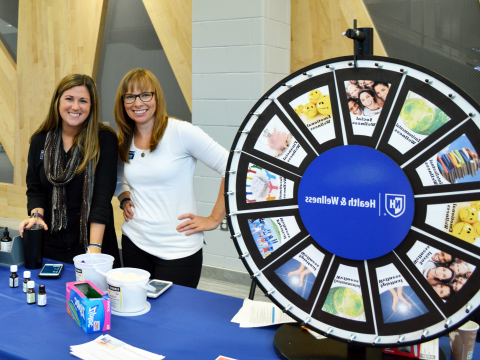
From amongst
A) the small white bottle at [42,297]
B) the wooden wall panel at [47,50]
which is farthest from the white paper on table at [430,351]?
the wooden wall panel at [47,50]

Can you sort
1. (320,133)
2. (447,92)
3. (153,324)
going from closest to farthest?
(447,92) → (320,133) → (153,324)

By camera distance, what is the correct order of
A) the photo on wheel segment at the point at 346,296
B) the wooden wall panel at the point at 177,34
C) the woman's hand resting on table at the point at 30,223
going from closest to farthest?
the photo on wheel segment at the point at 346,296 → the woman's hand resting on table at the point at 30,223 → the wooden wall panel at the point at 177,34

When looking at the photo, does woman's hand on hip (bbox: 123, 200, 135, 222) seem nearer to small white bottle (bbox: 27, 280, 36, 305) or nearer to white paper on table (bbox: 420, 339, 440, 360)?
small white bottle (bbox: 27, 280, 36, 305)

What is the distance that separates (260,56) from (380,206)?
8.68 ft

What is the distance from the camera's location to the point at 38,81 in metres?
5.31

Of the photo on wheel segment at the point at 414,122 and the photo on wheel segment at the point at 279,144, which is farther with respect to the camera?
the photo on wheel segment at the point at 279,144

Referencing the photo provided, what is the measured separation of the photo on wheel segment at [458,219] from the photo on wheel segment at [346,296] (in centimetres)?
22

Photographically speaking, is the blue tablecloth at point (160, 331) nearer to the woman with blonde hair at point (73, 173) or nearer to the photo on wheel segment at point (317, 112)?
the woman with blonde hair at point (73, 173)

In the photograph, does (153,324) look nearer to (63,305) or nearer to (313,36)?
(63,305)

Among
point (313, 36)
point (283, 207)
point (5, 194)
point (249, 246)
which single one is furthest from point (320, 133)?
point (5, 194)

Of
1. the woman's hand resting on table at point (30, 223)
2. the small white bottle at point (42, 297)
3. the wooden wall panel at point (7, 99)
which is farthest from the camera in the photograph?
the wooden wall panel at point (7, 99)

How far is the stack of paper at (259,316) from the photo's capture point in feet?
4.41

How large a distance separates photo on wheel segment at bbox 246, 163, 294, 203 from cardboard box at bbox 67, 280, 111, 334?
536mm

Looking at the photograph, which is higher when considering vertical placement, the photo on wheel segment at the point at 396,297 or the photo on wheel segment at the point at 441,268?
the photo on wheel segment at the point at 441,268
